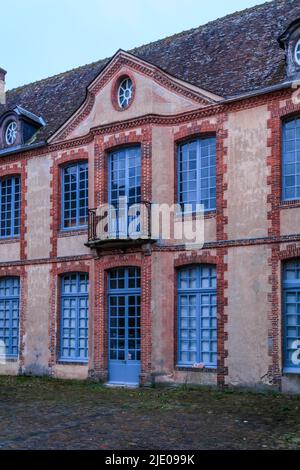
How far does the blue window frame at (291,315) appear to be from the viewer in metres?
13.5

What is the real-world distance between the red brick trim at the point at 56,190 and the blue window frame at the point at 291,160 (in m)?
6.36

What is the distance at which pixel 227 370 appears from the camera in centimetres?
1431

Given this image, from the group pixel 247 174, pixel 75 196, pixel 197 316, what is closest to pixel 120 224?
pixel 75 196

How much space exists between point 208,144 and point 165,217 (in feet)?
7.09

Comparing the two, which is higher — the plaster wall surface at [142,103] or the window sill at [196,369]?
the plaster wall surface at [142,103]

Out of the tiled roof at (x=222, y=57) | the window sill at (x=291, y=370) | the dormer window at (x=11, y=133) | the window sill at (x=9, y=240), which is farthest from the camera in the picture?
the dormer window at (x=11, y=133)

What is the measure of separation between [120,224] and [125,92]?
147 inches

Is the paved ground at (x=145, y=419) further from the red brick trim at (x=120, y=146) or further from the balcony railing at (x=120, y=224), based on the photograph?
the red brick trim at (x=120, y=146)

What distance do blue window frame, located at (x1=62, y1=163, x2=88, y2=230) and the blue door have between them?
7.07ft

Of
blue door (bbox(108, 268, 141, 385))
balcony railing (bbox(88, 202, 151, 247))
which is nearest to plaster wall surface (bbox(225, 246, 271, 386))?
balcony railing (bbox(88, 202, 151, 247))

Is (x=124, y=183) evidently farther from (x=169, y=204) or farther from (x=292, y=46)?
(x=292, y=46)

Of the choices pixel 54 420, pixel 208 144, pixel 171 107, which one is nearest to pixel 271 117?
pixel 208 144

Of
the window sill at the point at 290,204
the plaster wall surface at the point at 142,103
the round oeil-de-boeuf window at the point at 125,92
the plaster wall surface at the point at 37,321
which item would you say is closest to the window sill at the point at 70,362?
the plaster wall surface at the point at 37,321
